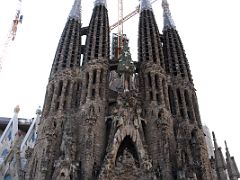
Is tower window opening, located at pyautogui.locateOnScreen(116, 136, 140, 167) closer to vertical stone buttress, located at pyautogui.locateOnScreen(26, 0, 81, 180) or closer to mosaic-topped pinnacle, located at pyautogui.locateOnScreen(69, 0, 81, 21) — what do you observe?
vertical stone buttress, located at pyautogui.locateOnScreen(26, 0, 81, 180)

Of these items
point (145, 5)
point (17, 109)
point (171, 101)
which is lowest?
point (171, 101)

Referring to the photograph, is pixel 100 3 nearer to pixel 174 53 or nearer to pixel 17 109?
pixel 174 53

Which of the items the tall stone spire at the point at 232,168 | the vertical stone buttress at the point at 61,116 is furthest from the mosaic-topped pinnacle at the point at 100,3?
the tall stone spire at the point at 232,168

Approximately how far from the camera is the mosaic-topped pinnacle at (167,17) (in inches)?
1561

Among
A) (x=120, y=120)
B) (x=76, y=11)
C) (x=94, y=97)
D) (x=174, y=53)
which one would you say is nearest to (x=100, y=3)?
(x=76, y=11)

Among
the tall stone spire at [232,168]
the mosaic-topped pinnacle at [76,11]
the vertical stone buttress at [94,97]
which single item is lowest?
the tall stone spire at [232,168]

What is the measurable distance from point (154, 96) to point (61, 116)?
8.39 meters

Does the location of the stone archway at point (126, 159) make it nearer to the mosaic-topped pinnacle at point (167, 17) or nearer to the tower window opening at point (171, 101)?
the tower window opening at point (171, 101)

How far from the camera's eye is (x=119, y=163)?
2402cm

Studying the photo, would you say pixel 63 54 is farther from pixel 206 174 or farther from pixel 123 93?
pixel 206 174

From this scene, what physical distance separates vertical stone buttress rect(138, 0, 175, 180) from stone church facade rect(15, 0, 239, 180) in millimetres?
79

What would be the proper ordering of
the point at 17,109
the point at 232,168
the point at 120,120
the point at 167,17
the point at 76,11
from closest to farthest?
the point at 120,120
the point at 232,168
the point at 76,11
the point at 167,17
the point at 17,109

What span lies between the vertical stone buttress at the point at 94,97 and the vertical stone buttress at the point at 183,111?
622 centimetres

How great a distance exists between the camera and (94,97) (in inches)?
1115
